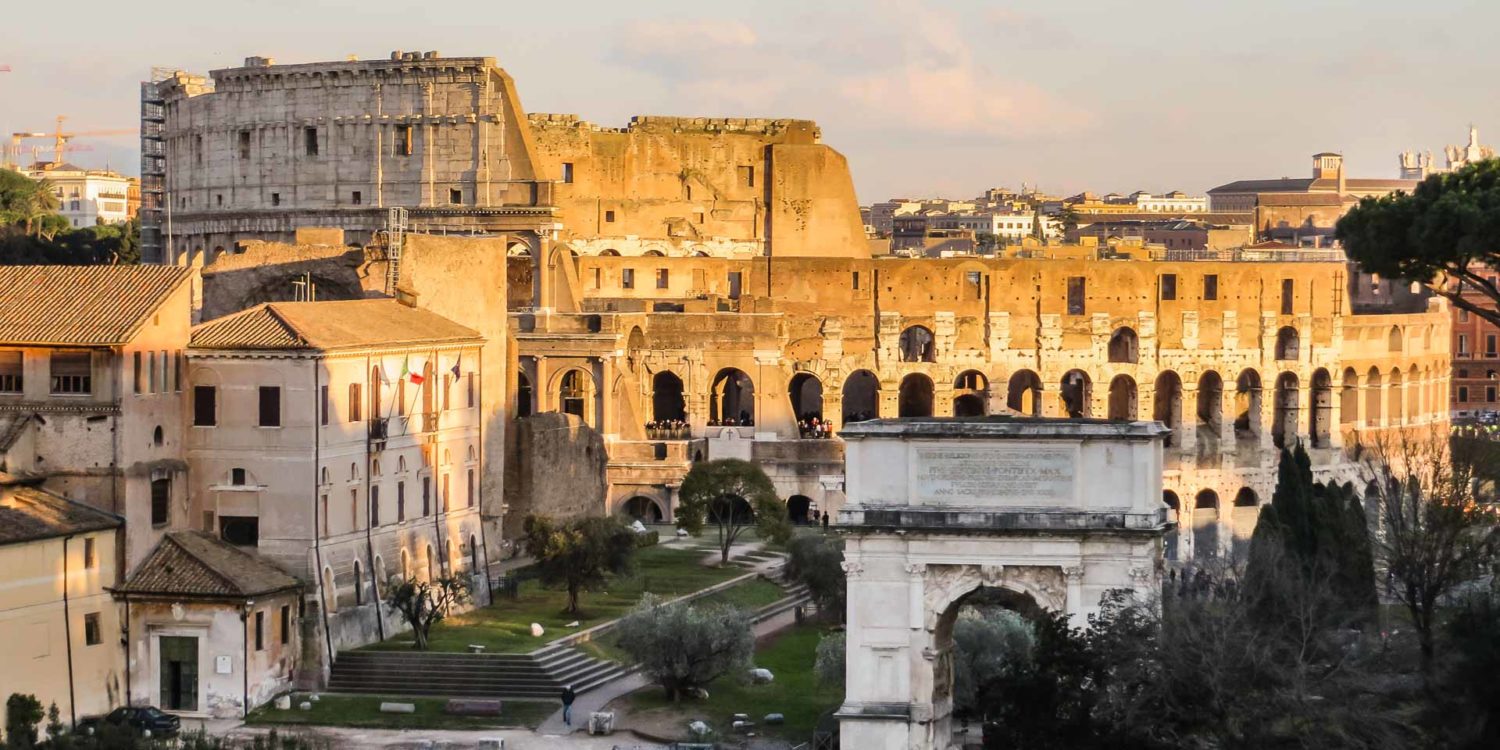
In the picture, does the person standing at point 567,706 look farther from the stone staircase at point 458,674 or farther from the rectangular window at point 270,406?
the rectangular window at point 270,406

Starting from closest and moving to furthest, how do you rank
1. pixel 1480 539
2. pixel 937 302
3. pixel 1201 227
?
pixel 1480 539 < pixel 937 302 < pixel 1201 227

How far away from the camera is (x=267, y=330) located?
156 feet

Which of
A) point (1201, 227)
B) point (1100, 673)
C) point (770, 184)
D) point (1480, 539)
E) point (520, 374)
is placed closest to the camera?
point (1100, 673)

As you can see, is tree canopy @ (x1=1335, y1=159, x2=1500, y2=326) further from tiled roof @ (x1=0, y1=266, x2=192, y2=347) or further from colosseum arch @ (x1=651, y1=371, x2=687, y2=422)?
colosseum arch @ (x1=651, y1=371, x2=687, y2=422)

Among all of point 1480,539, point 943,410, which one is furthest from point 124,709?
point 943,410

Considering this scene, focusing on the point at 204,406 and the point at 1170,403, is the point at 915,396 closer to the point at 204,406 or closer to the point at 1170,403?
the point at 1170,403

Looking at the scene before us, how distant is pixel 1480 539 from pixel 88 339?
24973 millimetres

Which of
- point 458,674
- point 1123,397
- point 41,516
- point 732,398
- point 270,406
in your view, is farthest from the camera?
point 732,398

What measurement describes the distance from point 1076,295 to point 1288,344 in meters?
7.01

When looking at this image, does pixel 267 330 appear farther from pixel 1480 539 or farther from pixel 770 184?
pixel 770 184

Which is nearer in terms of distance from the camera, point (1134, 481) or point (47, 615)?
point (1134, 481)

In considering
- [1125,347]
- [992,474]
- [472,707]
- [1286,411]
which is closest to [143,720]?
[472,707]

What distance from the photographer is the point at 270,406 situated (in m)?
46.8

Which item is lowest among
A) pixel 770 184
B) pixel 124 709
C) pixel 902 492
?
pixel 124 709
